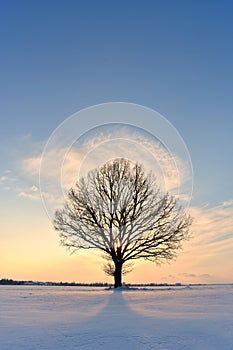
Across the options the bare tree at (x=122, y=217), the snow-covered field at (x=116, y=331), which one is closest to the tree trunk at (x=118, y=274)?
the bare tree at (x=122, y=217)

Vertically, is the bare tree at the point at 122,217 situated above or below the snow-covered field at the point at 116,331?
above

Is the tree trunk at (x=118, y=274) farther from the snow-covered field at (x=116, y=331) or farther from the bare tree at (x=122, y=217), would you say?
the snow-covered field at (x=116, y=331)

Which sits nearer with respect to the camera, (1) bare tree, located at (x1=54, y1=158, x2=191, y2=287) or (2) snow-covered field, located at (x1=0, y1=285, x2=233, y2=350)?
(2) snow-covered field, located at (x1=0, y1=285, x2=233, y2=350)

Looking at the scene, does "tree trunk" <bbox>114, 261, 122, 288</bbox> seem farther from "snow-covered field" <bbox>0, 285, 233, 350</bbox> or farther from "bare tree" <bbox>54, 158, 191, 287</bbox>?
"snow-covered field" <bbox>0, 285, 233, 350</bbox>

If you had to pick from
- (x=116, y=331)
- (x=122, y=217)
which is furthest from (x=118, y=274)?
(x=116, y=331)

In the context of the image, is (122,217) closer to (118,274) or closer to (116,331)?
(118,274)

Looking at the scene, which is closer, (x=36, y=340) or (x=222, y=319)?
(x=36, y=340)

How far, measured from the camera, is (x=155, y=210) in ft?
A: 103

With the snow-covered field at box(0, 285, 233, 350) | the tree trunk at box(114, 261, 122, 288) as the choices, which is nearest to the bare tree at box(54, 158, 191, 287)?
the tree trunk at box(114, 261, 122, 288)

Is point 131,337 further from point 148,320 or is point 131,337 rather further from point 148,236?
point 148,236

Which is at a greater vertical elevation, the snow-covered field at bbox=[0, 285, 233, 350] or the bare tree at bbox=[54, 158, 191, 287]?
the bare tree at bbox=[54, 158, 191, 287]

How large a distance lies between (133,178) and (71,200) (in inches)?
210

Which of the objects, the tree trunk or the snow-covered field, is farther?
the tree trunk

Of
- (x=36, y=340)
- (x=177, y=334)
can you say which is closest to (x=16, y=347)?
(x=36, y=340)
